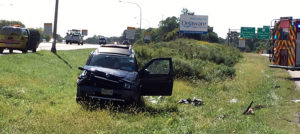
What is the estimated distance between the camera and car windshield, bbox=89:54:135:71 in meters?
10.8

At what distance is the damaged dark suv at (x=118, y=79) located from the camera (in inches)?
385

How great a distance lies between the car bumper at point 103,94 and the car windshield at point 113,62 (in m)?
1.16

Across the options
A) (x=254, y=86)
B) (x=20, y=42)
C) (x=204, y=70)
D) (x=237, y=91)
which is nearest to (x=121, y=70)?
(x=237, y=91)

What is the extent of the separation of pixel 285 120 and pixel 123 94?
3977 millimetres

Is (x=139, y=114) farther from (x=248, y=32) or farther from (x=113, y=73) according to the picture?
(x=248, y=32)

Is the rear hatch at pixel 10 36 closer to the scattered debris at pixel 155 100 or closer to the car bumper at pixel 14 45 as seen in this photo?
the car bumper at pixel 14 45

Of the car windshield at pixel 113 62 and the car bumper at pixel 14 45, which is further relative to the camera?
the car bumper at pixel 14 45

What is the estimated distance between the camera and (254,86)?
54.4 feet

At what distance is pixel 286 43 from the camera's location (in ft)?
62.1

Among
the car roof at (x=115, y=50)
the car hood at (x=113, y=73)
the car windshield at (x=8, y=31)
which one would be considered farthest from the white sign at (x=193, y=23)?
the car hood at (x=113, y=73)

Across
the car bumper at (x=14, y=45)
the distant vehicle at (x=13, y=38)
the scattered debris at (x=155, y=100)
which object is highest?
the distant vehicle at (x=13, y=38)

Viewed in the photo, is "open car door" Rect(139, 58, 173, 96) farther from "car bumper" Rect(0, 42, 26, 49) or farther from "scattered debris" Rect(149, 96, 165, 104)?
Result: "car bumper" Rect(0, 42, 26, 49)

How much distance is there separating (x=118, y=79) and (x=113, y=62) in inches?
47.2

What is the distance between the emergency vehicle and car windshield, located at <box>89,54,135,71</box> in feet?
34.7
